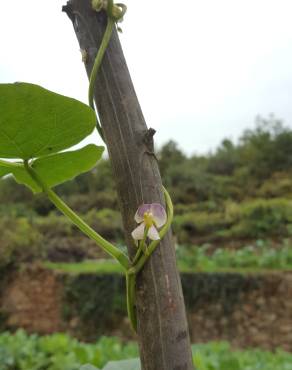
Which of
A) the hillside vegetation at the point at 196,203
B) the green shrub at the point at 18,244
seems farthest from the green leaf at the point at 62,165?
the green shrub at the point at 18,244

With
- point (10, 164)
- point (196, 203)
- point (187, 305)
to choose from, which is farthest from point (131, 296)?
point (196, 203)

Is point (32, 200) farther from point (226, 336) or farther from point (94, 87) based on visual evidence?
point (94, 87)

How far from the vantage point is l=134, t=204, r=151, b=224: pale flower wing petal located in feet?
1.18

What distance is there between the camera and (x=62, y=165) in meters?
0.45

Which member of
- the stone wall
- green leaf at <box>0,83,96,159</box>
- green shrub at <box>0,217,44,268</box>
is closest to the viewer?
green leaf at <box>0,83,96,159</box>

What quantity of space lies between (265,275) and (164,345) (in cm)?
488

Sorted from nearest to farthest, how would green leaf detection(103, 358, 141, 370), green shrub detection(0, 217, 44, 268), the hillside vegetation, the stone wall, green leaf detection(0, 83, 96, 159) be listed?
green leaf detection(0, 83, 96, 159), green leaf detection(103, 358, 141, 370), the stone wall, green shrub detection(0, 217, 44, 268), the hillside vegetation

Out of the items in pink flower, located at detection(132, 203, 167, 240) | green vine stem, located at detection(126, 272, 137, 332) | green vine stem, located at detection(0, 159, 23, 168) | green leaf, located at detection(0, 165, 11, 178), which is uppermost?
green leaf, located at detection(0, 165, 11, 178)

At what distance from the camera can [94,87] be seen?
0.41 metres

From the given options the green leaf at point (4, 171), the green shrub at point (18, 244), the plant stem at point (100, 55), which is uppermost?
the green shrub at point (18, 244)

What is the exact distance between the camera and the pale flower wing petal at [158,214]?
36cm

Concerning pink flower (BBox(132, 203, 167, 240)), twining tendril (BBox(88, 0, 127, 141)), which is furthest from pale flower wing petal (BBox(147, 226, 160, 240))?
twining tendril (BBox(88, 0, 127, 141))

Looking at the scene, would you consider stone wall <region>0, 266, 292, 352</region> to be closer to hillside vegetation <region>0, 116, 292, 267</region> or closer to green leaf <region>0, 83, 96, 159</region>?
hillside vegetation <region>0, 116, 292, 267</region>

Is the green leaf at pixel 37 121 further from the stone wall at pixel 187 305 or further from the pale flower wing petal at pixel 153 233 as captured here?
the stone wall at pixel 187 305
